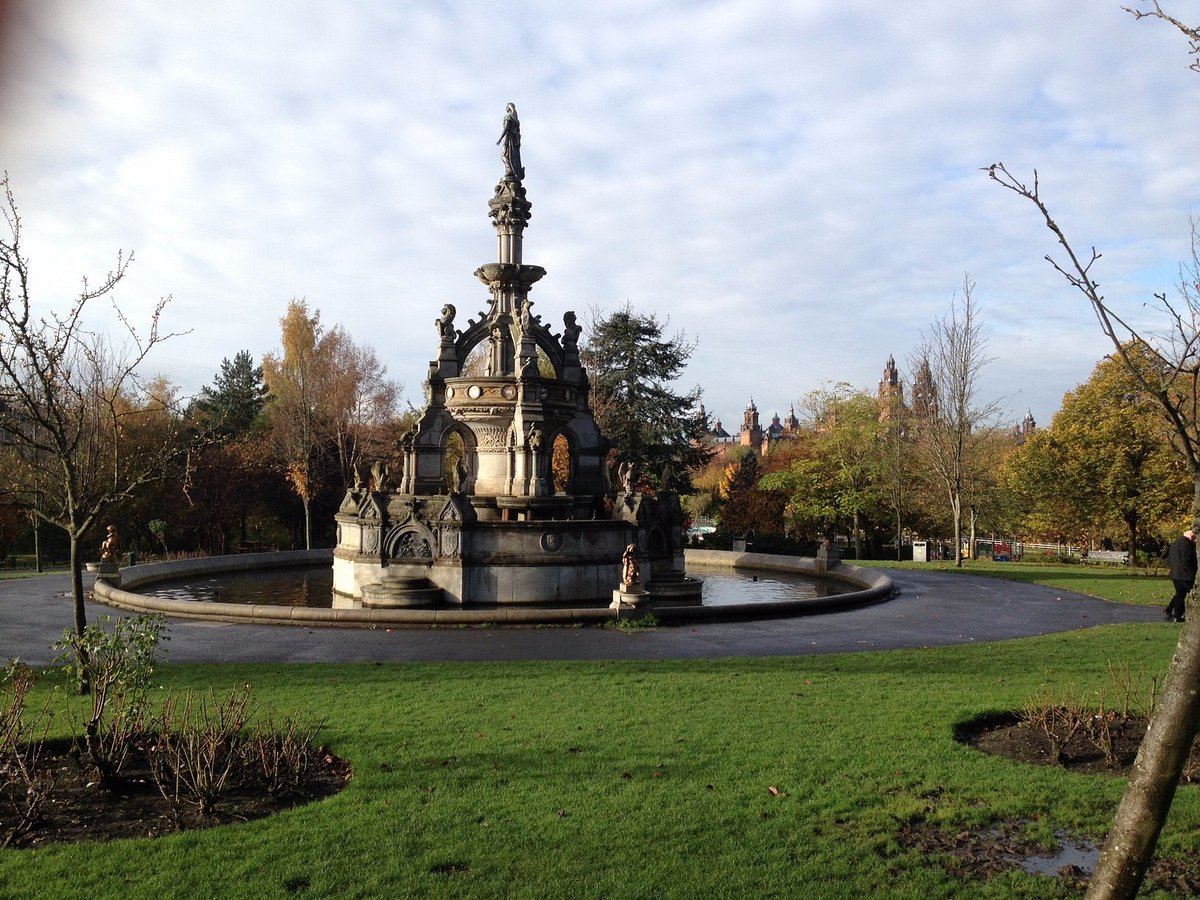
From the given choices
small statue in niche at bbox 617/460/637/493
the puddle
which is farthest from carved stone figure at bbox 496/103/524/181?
the puddle

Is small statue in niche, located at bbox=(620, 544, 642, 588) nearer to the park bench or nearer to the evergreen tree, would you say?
the park bench

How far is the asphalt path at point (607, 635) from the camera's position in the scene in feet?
47.9

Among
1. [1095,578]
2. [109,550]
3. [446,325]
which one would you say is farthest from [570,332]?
[1095,578]

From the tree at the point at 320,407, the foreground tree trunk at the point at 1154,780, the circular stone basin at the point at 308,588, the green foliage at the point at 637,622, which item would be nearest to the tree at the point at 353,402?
the tree at the point at 320,407

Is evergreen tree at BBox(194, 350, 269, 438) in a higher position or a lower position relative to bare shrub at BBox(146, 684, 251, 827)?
higher

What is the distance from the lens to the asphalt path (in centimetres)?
1459

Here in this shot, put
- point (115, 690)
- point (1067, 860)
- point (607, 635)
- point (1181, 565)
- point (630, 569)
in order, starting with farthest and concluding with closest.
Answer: point (630, 569)
point (1181, 565)
point (607, 635)
point (115, 690)
point (1067, 860)

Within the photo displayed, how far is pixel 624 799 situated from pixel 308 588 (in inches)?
770

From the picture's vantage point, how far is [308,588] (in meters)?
24.9

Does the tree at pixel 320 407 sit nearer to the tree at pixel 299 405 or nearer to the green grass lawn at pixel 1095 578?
the tree at pixel 299 405

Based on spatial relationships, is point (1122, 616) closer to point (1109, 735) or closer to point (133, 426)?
point (1109, 735)

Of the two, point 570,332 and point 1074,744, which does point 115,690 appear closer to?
point 1074,744

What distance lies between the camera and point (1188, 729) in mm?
3902

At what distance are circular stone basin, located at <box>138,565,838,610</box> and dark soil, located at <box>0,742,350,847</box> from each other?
12587 millimetres
